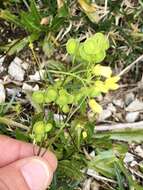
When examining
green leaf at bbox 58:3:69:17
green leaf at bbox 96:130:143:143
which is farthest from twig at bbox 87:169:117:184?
green leaf at bbox 58:3:69:17

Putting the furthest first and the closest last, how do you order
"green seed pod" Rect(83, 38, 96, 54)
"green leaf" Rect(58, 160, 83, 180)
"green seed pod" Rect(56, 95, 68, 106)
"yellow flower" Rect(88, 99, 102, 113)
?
"green leaf" Rect(58, 160, 83, 180)
"yellow flower" Rect(88, 99, 102, 113)
"green seed pod" Rect(56, 95, 68, 106)
"green seed pod" Rect(83, 38, 96, 54)

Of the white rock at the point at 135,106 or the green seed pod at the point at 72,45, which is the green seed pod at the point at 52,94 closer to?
the green seed pod at the point at 72,45

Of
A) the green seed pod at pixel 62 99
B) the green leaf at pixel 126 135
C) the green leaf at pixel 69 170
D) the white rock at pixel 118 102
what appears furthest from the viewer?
the white rock at pixel 118 102

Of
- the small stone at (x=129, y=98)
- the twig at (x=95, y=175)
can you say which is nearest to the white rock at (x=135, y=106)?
the small stone at (x=129, y=98)

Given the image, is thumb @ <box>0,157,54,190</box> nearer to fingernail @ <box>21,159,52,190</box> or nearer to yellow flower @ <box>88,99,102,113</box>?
fingernail @ <box>21,159,52,190</box>

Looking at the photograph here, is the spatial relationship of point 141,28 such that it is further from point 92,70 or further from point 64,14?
point 92,70

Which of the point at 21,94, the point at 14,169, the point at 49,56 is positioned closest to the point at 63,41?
the point at 49,56
